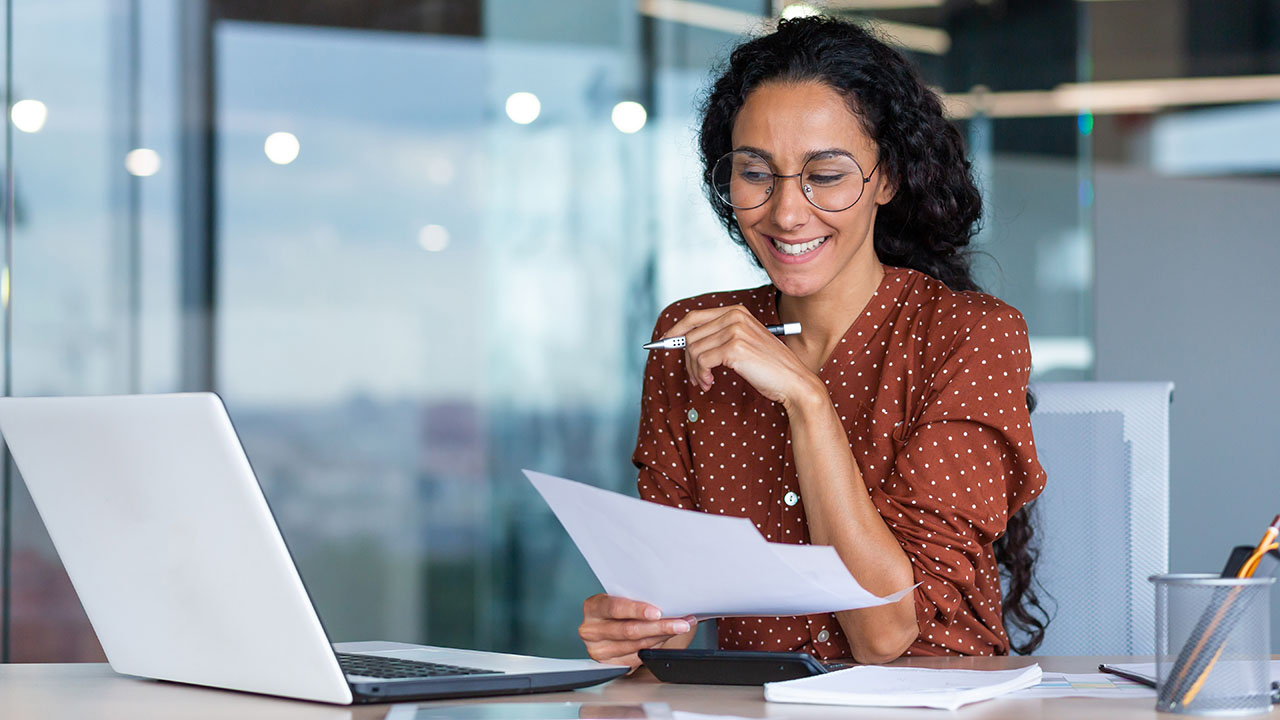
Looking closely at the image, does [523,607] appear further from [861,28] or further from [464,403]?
[861,28]

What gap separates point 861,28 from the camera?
5.08ft

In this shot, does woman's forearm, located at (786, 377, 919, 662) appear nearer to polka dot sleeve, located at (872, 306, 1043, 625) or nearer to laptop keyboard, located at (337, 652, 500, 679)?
polka dot sleeve, located at (872, 306, 1043, 625)

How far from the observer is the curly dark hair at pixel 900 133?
1.48m

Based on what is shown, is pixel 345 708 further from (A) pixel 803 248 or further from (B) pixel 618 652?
(A) pixel 803 248

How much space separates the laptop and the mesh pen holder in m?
0.41

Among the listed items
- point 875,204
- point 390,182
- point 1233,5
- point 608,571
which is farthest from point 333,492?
point 1233,5

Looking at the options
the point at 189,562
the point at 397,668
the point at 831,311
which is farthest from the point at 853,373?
the point at 189,562

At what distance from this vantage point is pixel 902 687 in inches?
36.1

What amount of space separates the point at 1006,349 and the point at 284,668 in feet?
2.71

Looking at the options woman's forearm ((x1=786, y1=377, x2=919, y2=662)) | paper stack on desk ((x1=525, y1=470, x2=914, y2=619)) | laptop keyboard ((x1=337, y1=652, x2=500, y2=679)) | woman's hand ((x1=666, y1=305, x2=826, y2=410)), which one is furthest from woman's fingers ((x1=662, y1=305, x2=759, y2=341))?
laptop keyboard ((x1=337, y1=652, x2=500, y2=679))

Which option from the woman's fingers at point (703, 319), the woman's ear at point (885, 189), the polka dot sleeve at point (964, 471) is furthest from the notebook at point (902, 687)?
the woman's ear at point (885, 189)

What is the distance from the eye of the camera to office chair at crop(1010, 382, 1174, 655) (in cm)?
145

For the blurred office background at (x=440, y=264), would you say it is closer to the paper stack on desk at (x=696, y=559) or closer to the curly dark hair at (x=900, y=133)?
the curly dark hair at (x=900, y=133)

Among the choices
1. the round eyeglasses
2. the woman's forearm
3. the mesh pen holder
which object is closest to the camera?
the mesh pen holder
